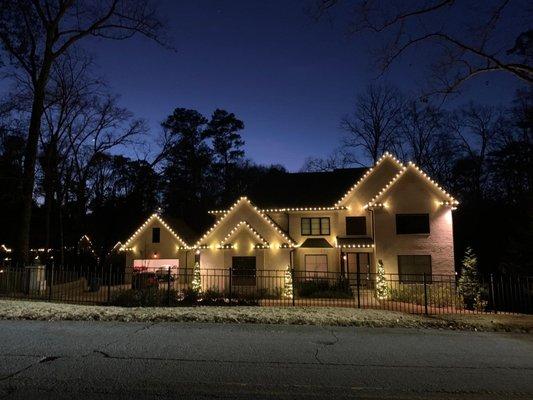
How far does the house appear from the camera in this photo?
2356 centimetres

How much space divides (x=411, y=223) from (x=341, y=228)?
4450 millimetres

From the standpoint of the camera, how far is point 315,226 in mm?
27188

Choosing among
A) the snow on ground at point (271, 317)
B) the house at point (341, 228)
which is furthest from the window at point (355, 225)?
the snow on ground at point (271, 317)

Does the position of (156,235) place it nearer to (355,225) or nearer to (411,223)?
(355,225)

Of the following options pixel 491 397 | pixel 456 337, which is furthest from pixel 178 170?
pixel 491 397

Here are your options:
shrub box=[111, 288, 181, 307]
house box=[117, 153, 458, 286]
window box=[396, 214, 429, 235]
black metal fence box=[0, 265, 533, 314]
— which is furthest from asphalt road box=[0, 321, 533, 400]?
window box=[396, 214, 429, 235]

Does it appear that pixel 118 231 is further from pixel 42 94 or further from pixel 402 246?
pixel 402 246

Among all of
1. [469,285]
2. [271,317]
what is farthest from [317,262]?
[271,317]

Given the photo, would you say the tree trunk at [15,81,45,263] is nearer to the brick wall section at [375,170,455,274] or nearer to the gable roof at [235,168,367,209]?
the gable roof at [235,168,367,209]

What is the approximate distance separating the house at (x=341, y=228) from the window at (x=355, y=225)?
60 millimetres

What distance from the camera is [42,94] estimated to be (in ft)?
71.7

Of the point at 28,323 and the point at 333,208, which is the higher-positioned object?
the point at 333,208

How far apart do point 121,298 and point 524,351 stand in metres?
13.2

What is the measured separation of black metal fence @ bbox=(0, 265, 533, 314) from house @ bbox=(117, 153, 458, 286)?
962 millimetres
